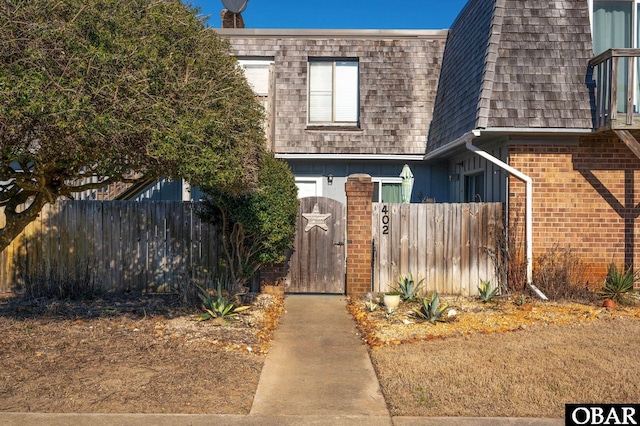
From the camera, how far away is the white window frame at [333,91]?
1472cm

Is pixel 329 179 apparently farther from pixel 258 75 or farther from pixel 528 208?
pixel 528 208

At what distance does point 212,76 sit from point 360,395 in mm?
4053

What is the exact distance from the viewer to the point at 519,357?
6.70 meters

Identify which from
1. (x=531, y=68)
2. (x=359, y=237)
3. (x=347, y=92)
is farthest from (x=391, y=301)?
(x=347, y=92)

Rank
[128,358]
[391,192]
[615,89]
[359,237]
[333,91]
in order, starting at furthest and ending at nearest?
[333,91], [391,192], [359,237], [615,89], [128,358]

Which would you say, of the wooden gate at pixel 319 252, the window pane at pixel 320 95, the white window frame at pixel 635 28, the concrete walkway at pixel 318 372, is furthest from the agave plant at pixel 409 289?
the window pane at pixel 320 95

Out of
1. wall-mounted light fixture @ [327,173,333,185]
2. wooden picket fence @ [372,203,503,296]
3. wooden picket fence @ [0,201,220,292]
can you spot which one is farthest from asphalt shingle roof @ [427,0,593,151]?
wooden picket fence @ [0,201,220,292]

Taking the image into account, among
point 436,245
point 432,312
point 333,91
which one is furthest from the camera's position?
point 333,91

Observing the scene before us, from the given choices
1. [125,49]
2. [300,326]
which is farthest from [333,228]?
[125,49]

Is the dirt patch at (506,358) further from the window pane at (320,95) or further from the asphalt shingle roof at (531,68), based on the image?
the window pane at (320,95)

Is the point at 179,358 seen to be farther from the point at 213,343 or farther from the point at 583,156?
the point at 583,156

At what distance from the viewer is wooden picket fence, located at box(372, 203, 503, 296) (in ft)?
34.7

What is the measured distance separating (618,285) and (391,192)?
240 inches

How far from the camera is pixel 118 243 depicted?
10.7m
